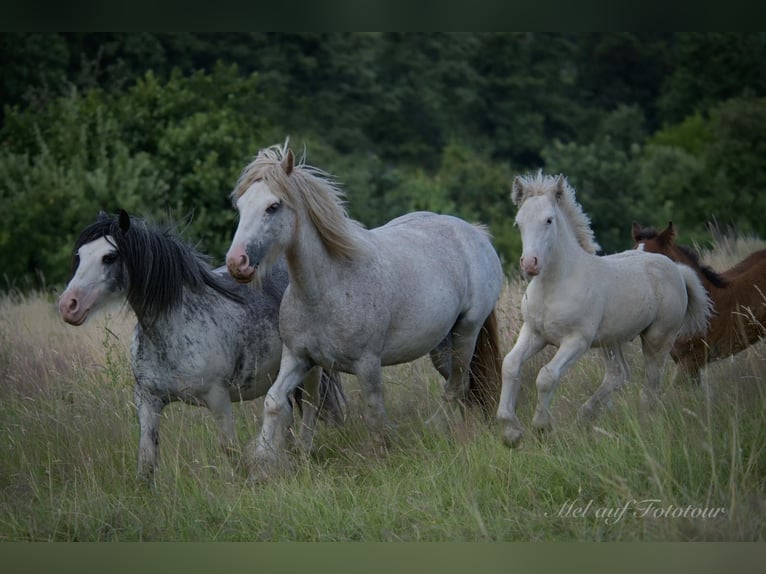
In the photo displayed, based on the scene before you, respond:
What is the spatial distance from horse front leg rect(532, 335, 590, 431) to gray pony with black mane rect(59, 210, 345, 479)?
1.79m

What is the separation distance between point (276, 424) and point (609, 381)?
7.60ft

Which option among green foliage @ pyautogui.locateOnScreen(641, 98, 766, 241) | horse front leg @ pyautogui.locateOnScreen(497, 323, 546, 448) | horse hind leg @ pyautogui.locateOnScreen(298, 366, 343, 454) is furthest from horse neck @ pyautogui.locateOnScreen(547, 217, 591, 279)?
green foliage @ pyautogui.locateOnScreen(641, 98, 766, 241)

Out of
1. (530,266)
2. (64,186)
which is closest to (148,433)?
(530,266)

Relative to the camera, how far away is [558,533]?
5199mm

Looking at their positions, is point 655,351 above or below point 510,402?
above

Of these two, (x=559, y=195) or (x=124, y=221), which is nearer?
(x=124, y=221)

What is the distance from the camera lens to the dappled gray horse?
5.97 meters

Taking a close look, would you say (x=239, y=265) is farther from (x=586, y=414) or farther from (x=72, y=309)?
(x=586, y=414)

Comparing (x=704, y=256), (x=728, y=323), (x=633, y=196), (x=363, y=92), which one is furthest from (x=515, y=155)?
(x=728, y=323)

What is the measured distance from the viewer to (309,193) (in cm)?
622

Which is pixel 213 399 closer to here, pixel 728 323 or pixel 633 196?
pixel 728 323

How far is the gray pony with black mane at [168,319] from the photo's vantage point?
613 centimetres

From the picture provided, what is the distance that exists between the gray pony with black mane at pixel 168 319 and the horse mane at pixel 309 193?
662 millimetres

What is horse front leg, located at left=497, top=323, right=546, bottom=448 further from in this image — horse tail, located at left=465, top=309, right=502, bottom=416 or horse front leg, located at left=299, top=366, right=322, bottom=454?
horse front leg, located at left=299, top=366, right=322, bottom=454
